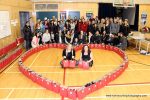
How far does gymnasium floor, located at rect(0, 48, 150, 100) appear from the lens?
5.71 metres

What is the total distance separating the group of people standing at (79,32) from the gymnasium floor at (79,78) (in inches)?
75.4

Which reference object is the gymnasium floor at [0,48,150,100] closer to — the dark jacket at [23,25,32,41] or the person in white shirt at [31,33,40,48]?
the person in white shirt at [31,33,40,48]

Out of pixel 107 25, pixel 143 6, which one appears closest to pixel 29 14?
pixel 107 25

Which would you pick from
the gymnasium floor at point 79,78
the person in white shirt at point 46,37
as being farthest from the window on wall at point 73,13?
the gymnasium floor at point 79,78

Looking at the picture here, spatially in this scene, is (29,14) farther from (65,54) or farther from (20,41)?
(65,54)

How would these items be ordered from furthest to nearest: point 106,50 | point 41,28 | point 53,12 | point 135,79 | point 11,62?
1. point 53,12
2. point 41,28
3. point 106,50
4. point 11,62
5. point 135,79

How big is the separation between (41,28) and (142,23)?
931 centimetres

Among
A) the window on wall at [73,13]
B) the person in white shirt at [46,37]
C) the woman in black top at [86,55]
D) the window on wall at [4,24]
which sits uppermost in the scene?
the window on wall at [73,13]

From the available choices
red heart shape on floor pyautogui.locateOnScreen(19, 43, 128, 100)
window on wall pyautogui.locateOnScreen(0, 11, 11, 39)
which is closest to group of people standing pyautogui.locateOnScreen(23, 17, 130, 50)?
window on wall pyautogui.locateOnScreen(0, 11, 11, 39)

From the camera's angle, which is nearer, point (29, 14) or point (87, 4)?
point (29, 14)

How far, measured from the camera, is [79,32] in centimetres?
1266

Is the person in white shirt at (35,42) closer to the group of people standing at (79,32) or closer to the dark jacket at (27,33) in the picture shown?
the group of people standing at (79,32)

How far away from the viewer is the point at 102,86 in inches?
244

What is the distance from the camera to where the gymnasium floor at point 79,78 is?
571 centimetres
